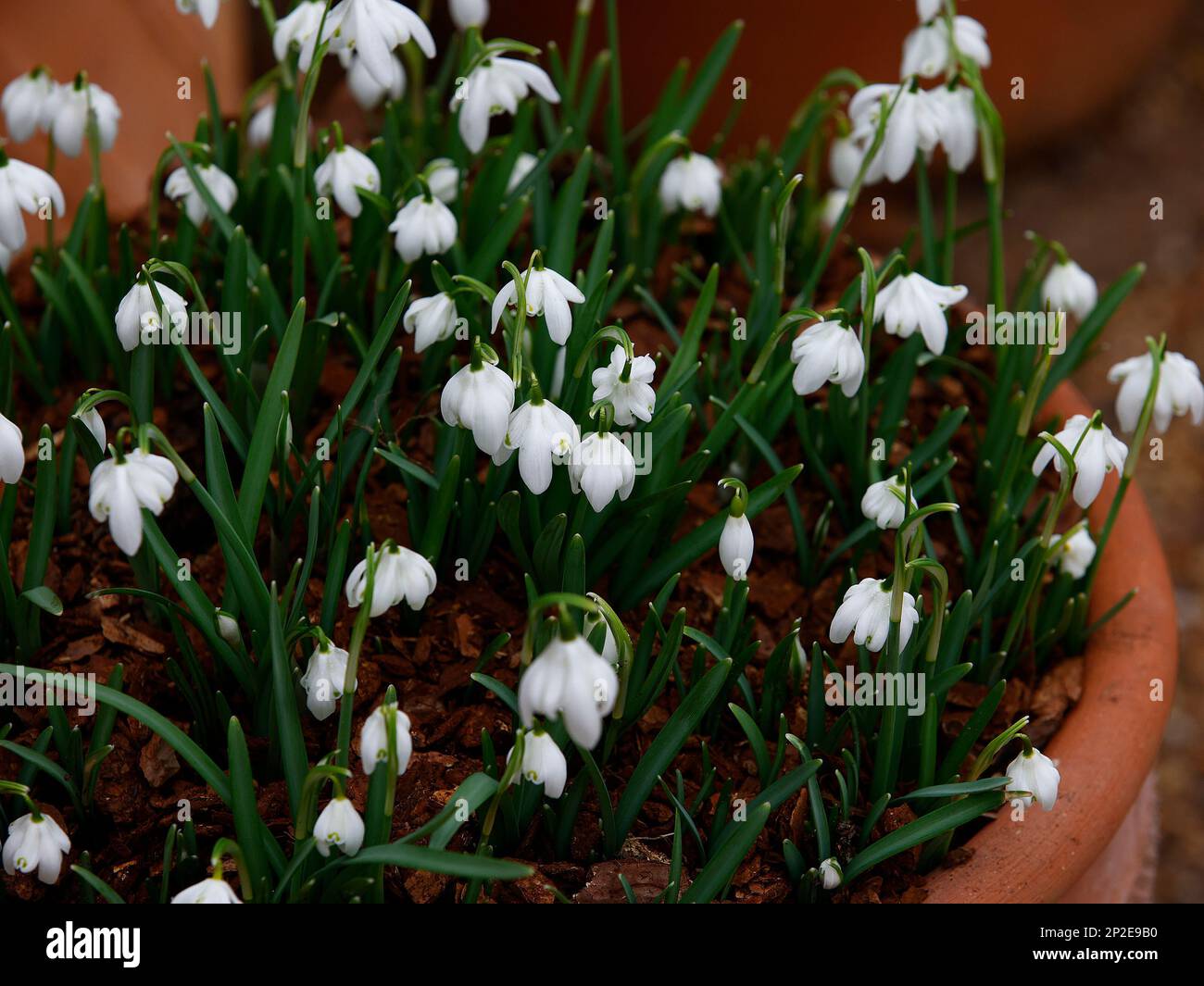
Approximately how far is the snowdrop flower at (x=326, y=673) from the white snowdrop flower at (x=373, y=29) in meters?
0.65

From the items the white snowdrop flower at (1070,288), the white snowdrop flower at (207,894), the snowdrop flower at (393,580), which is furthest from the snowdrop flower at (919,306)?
the white snowdrop flower at (207,894)

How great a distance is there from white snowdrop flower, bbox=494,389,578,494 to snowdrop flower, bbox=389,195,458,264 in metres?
0.43

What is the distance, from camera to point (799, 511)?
1.80 meters

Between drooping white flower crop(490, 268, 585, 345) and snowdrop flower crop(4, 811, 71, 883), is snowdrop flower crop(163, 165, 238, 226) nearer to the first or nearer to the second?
drooping white flower crop(490, 268, 585, 345)

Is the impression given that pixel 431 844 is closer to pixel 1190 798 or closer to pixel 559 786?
pixel 559 786

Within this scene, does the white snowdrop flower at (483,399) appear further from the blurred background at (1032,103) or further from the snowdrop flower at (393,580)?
the blurred background at (1032,103)

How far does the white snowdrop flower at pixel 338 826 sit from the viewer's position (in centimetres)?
123

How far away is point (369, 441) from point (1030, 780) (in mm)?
895

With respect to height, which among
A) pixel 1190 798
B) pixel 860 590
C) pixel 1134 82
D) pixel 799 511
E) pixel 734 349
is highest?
pixel 1134 82

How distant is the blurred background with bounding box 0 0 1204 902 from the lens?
268 centimetres

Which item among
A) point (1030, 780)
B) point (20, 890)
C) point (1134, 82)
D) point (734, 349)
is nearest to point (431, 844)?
point (20, 890)

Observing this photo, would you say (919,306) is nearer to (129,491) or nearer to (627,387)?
(627,387)

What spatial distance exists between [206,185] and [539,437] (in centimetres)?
80

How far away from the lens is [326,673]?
1381 millimetres
